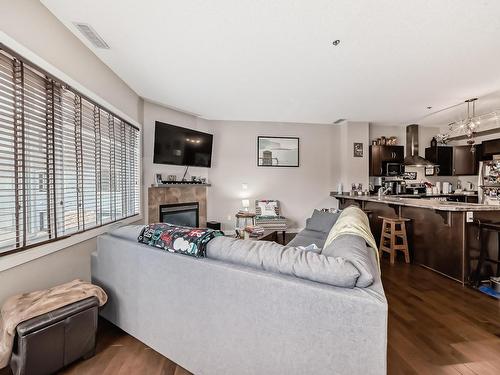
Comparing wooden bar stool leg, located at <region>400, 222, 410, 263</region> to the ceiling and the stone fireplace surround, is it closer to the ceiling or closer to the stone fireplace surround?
the ceiling

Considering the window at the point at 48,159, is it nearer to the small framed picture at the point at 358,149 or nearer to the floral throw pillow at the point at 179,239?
the floral throw pillow at the point at 179,239

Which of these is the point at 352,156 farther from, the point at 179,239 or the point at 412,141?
the point at 179,239

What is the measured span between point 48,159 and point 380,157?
594 centimetres

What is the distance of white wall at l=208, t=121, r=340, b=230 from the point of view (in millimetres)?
5395

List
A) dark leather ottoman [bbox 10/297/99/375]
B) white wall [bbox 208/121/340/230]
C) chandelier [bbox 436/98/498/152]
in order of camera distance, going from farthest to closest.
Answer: white wall [bbox 208/121/340/230]
chandelier [bbox 436/98/498/152]
dark leather ottoman [bbox 10/297/99/375]

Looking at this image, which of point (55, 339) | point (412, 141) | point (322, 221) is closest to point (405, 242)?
point (322, 221)

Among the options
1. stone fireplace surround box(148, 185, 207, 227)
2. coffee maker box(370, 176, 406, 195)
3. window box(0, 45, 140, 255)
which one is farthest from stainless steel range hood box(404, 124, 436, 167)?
window box(0, 45, 140, 255)

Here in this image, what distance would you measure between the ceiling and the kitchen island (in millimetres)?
1682

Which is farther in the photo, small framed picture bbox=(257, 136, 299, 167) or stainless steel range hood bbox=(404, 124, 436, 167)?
stainless steel range hood bbox=(404, 124, 436, 167)

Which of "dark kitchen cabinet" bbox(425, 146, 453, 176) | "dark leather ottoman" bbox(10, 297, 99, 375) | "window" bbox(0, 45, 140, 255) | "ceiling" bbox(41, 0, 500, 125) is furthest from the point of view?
"dark kitchen cabinet" bbox(425, 146, 453, 176)

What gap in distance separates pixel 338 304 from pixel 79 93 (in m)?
2.81

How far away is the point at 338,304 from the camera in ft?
3.39

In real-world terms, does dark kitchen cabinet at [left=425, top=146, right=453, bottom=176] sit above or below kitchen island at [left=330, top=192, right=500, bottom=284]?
above

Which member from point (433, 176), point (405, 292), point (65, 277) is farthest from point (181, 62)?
point (433, 176)
